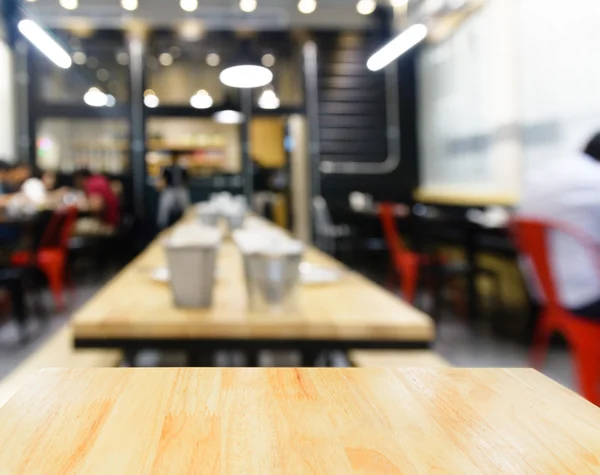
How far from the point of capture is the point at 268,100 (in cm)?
1065

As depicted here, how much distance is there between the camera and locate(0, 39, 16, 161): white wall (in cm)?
1012

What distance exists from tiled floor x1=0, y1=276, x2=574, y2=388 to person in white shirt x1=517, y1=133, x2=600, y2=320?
45.0 inches

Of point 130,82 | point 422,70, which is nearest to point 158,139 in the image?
point 130,82

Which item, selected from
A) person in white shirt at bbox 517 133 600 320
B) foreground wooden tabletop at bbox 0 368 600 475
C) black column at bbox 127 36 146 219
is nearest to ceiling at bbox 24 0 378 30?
black column at bbox 127 36 146 219

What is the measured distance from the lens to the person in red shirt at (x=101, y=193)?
29.7ft

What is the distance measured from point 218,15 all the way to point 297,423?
10198mm

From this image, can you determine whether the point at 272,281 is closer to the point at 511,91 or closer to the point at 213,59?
the point at 511,91

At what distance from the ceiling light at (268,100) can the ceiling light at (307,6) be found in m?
1.49

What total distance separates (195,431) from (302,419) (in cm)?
11

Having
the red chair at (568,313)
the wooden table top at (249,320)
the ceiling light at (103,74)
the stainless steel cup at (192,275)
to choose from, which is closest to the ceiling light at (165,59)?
the ceiling light at (103,74)

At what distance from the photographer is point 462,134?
26.2ft

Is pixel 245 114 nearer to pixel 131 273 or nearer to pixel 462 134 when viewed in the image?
pixel 462 134

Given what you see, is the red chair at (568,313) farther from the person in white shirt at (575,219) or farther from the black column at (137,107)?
the black column at (137,107)

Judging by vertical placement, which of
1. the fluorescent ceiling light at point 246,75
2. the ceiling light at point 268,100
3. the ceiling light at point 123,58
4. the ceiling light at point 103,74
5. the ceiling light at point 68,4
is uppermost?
the ceiling light at point 68,4
